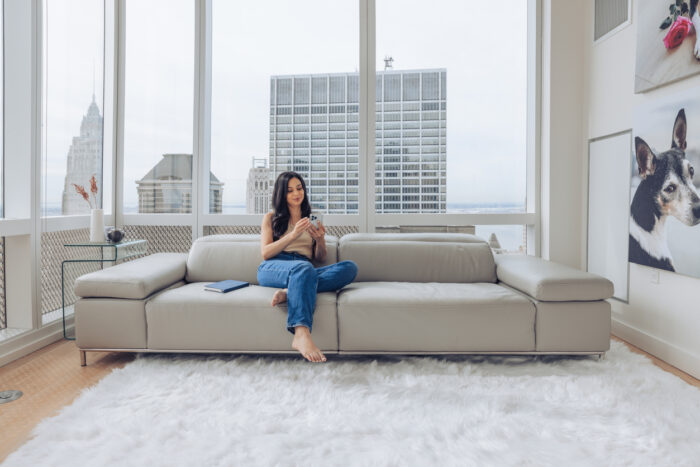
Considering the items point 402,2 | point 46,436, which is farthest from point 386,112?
point 46,436

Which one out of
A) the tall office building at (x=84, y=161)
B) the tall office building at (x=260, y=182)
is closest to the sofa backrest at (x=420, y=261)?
the tall office building at (x=260, y=182)

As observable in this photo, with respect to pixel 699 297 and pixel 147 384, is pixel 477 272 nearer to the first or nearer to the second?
pixel 699 297

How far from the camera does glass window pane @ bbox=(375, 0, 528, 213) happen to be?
3.88 metres

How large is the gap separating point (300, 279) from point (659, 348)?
2259 millimetres

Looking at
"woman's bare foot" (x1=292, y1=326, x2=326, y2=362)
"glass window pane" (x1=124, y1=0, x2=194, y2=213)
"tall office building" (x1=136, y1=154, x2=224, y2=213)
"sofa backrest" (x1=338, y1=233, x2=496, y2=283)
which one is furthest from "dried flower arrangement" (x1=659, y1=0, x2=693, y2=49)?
"glass window pane" (x1=124, y1=0, x2=194, y2=213)

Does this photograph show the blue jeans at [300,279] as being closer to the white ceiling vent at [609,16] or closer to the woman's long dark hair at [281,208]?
the woman's long dark hair at [281,208]

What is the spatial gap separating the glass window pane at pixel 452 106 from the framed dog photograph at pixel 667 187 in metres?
1.16

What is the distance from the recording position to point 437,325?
249 centimetres

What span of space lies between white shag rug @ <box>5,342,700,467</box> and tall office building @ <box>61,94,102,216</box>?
1.70 meters

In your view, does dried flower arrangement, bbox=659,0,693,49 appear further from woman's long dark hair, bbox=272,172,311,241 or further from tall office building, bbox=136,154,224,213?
tall office building, bbox=136,154,224,213

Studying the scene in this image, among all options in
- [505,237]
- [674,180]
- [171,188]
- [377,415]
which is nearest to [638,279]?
[674,180]

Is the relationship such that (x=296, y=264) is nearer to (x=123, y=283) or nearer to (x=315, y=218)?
(x=315, y=218)

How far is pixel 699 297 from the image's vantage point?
7.99 ft

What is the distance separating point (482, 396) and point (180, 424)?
4.44ft
